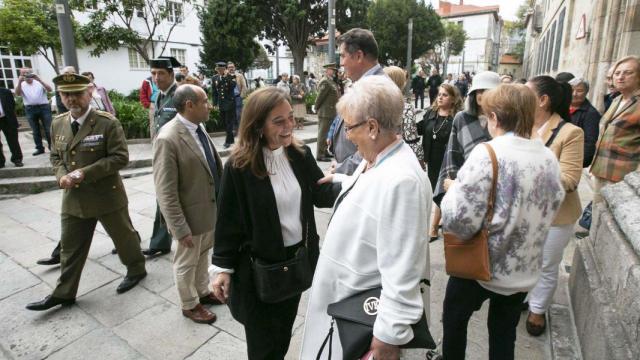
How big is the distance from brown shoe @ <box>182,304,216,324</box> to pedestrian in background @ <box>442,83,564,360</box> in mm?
2156

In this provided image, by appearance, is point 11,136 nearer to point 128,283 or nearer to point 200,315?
point 128,283

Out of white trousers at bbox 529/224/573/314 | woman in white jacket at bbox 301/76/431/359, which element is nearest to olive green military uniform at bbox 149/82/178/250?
woman in white jacket at bbox 301/76/431/359

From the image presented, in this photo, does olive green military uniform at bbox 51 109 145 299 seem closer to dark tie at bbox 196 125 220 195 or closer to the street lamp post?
dark tie at bbox 196 125 220 195

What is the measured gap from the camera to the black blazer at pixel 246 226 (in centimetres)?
193

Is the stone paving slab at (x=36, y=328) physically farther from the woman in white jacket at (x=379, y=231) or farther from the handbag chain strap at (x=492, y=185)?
the handbag chain strap at (x=492, y=185)

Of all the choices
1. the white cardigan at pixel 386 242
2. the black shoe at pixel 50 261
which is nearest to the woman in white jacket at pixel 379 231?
the white cardigan at pixel 386 242

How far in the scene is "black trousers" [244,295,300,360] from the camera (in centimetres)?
208

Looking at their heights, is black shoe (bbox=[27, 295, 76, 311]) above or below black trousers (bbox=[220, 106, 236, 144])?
below

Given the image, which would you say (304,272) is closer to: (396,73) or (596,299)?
(596,299)

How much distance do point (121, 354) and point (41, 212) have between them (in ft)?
14.5

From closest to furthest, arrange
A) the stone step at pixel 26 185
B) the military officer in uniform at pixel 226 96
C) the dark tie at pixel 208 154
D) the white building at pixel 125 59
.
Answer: the dark tie at pixel 208 154
the stone step at pixel 26 185
the military officer in uniform at pixel 226 96
the white building at pixel 125 59

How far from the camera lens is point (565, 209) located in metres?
2.69

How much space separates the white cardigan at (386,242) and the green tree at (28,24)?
1738 centimetres

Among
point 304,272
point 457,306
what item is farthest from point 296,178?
point 457,306
